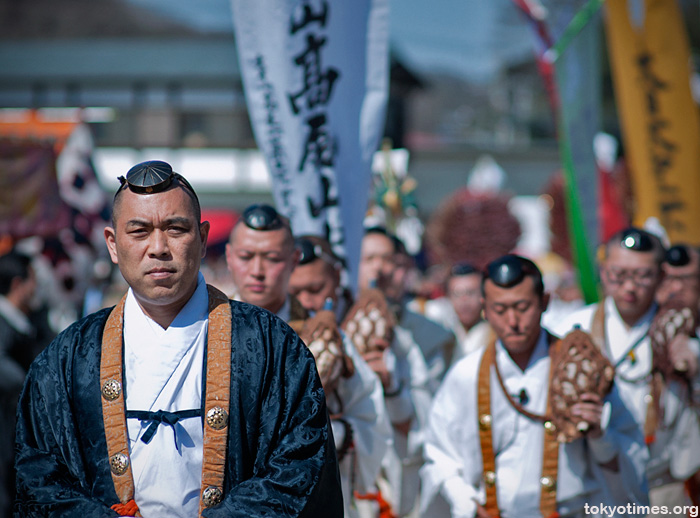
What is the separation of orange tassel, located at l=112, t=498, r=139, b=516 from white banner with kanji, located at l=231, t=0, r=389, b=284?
2522mm

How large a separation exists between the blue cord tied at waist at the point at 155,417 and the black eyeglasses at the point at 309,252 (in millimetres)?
1873

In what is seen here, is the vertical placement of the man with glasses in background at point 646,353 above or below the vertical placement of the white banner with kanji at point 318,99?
below

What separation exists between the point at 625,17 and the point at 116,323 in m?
6.04

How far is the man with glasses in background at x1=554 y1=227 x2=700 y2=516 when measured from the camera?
14.9 feet

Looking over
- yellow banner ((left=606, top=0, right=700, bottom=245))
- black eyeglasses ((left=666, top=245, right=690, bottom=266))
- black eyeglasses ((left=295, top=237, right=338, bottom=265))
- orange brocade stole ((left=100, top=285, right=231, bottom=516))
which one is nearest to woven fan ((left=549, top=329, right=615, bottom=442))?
black eyeglasses ((left=295, top=237, right=338, bottom=265))

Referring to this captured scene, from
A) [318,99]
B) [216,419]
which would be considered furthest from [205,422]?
[318,99]

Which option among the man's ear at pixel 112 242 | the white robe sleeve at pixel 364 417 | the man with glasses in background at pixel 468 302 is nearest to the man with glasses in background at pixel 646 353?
the white robe sleeve at pixel 364 417

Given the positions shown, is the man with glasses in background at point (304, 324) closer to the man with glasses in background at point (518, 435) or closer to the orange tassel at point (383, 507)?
the man with glasses in background at point (518, 435)

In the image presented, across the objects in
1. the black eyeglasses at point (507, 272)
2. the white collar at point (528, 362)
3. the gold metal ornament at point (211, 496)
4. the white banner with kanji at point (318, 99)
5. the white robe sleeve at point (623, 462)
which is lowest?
the white robe sleeve at point (623, 462)

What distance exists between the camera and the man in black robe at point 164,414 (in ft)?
7.47

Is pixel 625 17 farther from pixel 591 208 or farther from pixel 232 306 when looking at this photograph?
pixel 232 306

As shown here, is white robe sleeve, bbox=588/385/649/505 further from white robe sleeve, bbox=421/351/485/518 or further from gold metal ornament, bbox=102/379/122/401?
gold metal ornament, bbox=102/379/122/401

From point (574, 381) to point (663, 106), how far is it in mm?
4632

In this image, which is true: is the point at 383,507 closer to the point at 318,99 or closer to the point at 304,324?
the point at 304,324
